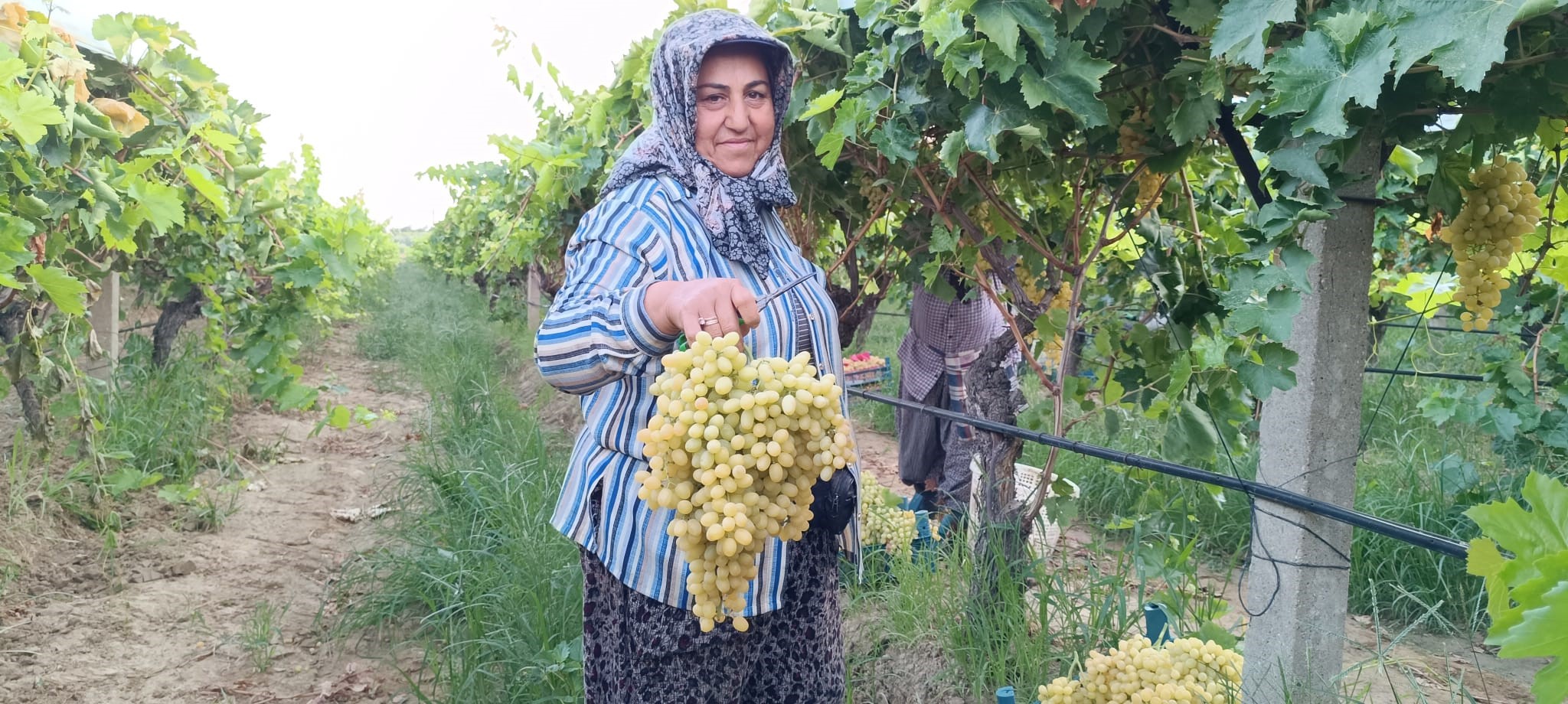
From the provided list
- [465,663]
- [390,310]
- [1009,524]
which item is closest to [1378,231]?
[1009,524]

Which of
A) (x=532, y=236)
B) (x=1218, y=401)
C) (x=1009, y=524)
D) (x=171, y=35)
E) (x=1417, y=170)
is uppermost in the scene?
(x=171, y=35)

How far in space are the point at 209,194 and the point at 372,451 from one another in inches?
143

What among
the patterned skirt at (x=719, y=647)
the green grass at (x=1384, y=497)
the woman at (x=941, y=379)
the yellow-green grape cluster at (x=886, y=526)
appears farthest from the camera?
the woman at (x=941, y=379)

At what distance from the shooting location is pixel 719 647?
62.0 inches

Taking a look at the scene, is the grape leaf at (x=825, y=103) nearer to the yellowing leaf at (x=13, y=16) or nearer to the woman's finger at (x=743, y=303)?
the woman's finger at (x=743, y=303)

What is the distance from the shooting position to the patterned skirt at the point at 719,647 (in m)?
1.53

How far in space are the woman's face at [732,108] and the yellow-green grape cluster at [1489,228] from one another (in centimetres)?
111

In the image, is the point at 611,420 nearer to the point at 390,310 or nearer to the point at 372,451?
the point at 372,451

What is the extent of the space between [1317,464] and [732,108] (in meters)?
1.09

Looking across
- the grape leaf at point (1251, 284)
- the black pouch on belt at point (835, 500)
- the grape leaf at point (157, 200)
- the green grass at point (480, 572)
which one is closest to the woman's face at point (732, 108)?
the black pouch on belt at point (835, 500)

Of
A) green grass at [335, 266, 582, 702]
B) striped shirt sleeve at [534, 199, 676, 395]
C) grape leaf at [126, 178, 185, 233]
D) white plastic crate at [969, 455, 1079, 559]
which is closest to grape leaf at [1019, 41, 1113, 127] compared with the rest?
striped shirt sleeve at [534, 199, 676, 395]

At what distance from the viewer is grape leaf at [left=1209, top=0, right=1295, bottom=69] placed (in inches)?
41.8

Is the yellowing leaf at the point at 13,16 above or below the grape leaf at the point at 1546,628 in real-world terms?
above

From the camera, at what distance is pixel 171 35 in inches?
123
